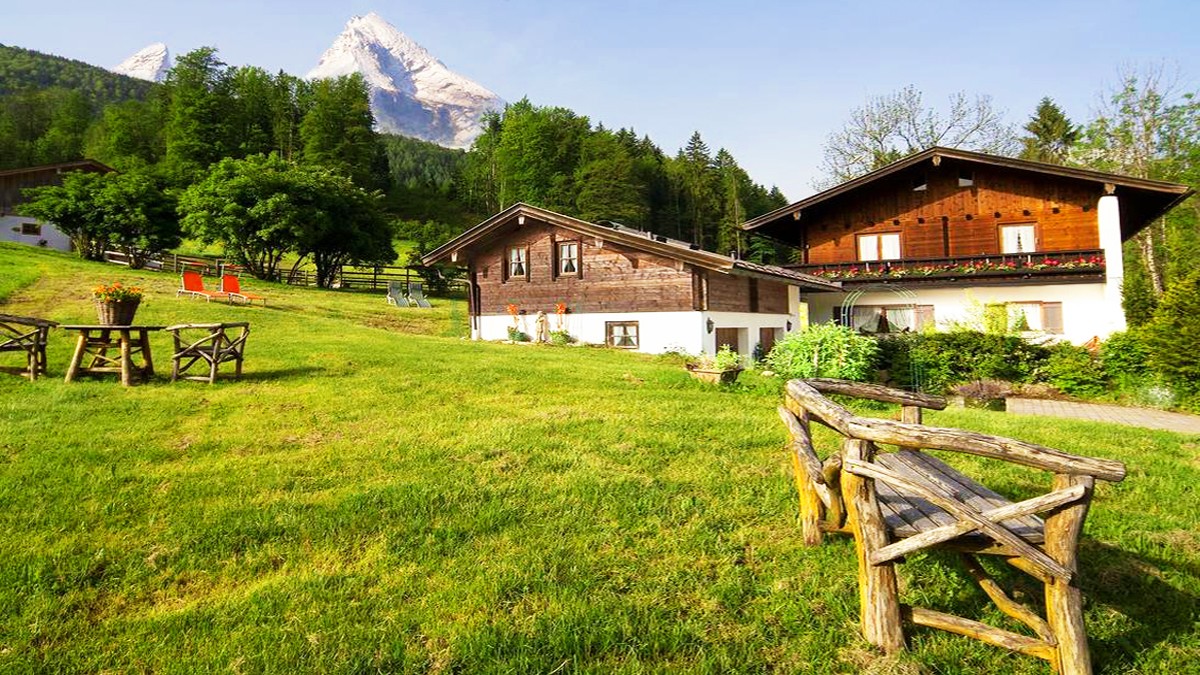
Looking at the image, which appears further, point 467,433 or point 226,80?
point 226,80

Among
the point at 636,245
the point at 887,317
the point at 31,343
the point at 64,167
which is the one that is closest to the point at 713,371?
the point at 636,245

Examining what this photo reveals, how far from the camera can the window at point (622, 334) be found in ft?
69.0

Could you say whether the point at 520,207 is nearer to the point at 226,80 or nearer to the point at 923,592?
the point at 923,592

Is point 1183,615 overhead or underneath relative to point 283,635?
underneath

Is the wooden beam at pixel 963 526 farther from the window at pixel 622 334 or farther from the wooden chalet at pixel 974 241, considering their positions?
the wooden chalet at pixel 974 241

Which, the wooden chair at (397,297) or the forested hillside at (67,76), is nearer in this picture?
the wooden chair at (397,297)

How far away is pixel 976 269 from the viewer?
23.8 metres

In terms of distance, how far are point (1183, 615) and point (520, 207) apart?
72.7 feet

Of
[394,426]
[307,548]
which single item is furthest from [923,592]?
[394,426]

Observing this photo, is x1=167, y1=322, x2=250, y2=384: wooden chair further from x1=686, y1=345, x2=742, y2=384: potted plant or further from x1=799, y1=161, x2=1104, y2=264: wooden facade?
x1=799, y1=161, x2=1104, y2=264: wooden facade

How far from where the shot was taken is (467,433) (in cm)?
688

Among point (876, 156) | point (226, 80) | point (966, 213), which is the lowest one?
point (966, 213)

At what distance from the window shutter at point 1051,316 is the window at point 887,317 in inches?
158

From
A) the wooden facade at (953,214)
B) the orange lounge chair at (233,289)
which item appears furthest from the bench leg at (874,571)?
the wooden facade at (953,214)
